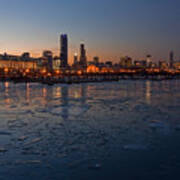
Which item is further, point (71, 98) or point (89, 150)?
point (71, 98)

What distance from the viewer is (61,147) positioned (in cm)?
909

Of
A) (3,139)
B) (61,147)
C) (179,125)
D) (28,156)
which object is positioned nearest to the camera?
(28,156)

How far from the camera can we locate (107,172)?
6.93 meters

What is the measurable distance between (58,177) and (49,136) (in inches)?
169

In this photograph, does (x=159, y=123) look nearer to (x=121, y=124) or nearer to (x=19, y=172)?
(x=121, y=124)

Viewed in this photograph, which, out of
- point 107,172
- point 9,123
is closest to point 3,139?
point 9,123

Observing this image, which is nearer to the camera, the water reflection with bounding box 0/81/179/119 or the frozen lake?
the frozen lake

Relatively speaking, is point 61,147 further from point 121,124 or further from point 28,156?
point 121,124

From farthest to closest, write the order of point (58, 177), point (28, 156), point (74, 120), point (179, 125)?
1. point (74, 120)
2. point (179, 125)
3. point (28, 156)
4. point (58, 177)

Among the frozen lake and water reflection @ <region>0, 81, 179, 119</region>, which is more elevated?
the frozen lake

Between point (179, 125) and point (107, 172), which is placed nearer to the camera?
point (107, 172)

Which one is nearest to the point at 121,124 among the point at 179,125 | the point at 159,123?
the point at 159,123

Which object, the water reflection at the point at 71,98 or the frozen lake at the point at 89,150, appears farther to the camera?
the water reflection at the point at 71,98

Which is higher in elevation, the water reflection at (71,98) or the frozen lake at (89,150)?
the frozen lake at (89,150)
